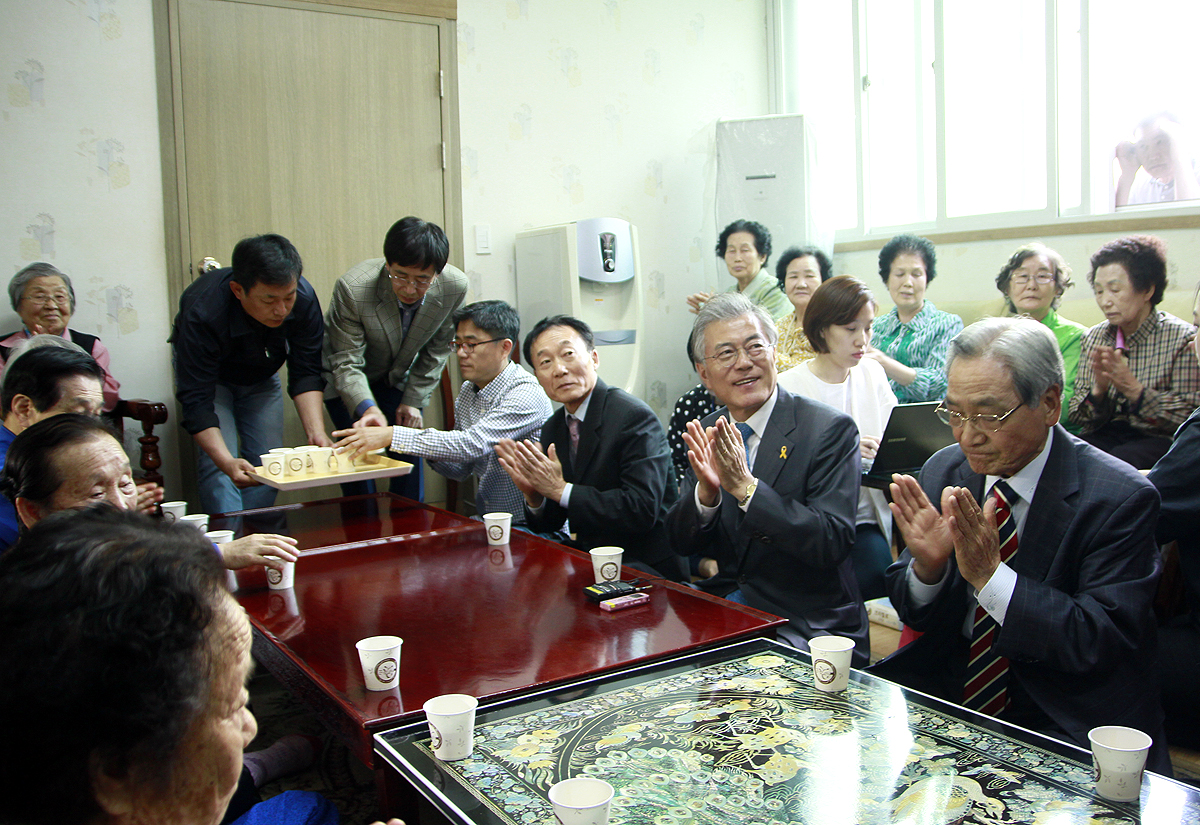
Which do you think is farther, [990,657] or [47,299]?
[47,299]

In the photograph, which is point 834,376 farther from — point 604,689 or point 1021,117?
point 1021,117

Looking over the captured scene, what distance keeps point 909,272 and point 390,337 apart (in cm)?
228

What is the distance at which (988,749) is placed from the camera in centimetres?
110

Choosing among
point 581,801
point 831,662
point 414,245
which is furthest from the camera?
point 414,245

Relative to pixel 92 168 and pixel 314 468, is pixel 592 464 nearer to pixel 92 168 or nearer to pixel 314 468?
pixel 314 468

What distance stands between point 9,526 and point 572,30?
4.08 metres

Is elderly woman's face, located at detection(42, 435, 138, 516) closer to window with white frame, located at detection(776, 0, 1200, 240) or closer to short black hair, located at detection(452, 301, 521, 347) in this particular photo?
short black hair, located at detection(452, 301, 521, 347)

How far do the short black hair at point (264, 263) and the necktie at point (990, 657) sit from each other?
7.13 feet

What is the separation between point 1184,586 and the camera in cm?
188

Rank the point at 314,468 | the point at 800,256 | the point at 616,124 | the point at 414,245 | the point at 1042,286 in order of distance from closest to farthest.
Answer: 1. the point at 314,468
2. the point at 414,245
3. the point at 1042,286
4. the point at 800,256
5. the point at 616,124

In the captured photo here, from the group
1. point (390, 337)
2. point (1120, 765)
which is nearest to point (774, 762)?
point (1120, 765)

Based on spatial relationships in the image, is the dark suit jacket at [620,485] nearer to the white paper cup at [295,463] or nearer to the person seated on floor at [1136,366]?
the white paper cup at [295,463]

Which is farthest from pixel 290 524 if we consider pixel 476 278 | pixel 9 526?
pixel 476 278

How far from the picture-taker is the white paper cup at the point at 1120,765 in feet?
3.18
